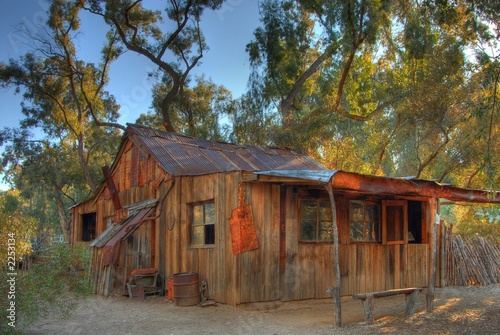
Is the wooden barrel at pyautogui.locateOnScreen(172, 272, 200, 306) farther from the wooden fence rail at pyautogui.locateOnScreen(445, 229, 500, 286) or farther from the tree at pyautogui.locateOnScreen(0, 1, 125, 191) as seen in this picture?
the tree at pyautogui.locateOnScreen(0, 1, 125, 191)

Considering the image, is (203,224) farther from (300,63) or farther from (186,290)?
(300,63)

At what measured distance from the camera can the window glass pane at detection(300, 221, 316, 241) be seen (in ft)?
34.4

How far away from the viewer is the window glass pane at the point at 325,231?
1080 cm

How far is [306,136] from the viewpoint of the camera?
A: 2092 centimetres

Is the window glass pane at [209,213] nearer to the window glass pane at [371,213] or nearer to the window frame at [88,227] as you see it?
the window glass pane at [371,213]

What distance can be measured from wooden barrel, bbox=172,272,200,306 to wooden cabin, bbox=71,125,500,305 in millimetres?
322

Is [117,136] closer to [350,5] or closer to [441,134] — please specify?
[350,5]

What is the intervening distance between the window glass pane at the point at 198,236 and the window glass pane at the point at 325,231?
270 centimetres

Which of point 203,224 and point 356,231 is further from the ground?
point 203,224

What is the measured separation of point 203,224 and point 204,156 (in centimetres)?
280

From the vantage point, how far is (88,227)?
64.0 ft

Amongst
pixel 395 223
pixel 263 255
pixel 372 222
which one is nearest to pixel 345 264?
pixel 372 222

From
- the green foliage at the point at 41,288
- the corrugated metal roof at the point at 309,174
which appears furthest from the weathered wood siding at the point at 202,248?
the green foliage at the point at 41,288

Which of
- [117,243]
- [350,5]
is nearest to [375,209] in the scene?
[117,243]
